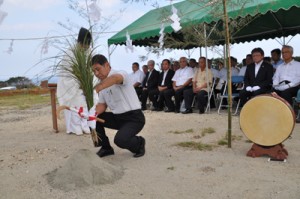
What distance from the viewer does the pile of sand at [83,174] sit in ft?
11.7

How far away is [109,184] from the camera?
3.56 meters

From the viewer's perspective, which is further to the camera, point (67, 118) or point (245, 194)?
point (67, 118)

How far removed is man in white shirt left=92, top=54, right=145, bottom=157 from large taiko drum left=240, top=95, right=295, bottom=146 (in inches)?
51.8

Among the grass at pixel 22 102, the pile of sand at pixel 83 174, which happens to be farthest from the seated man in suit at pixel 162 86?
the grass at pixel 22 102

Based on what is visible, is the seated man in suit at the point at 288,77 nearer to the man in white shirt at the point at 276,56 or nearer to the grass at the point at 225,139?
the man in white shirt at the point at 276,56

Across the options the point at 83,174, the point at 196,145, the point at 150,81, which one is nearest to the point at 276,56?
the point at 150,81

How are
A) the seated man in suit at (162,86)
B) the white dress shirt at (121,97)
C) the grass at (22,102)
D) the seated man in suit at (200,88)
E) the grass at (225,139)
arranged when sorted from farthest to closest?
the grass at (22,102), the seated man in suit at (162,86), the seated man in suit at (200,88), the grass at (225,139), the white dress shirt at (121,97)

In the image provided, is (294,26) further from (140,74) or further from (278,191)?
(278,191)

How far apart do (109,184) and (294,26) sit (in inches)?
361

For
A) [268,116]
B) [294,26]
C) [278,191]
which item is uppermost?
[294,26]

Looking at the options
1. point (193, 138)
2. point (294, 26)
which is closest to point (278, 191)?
point (193, 138)

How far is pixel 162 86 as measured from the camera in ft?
31.6

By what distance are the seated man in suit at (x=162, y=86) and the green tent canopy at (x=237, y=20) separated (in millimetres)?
738

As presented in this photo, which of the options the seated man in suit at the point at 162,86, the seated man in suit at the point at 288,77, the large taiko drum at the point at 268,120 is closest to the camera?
the large taiko drum at the point at 268,120
